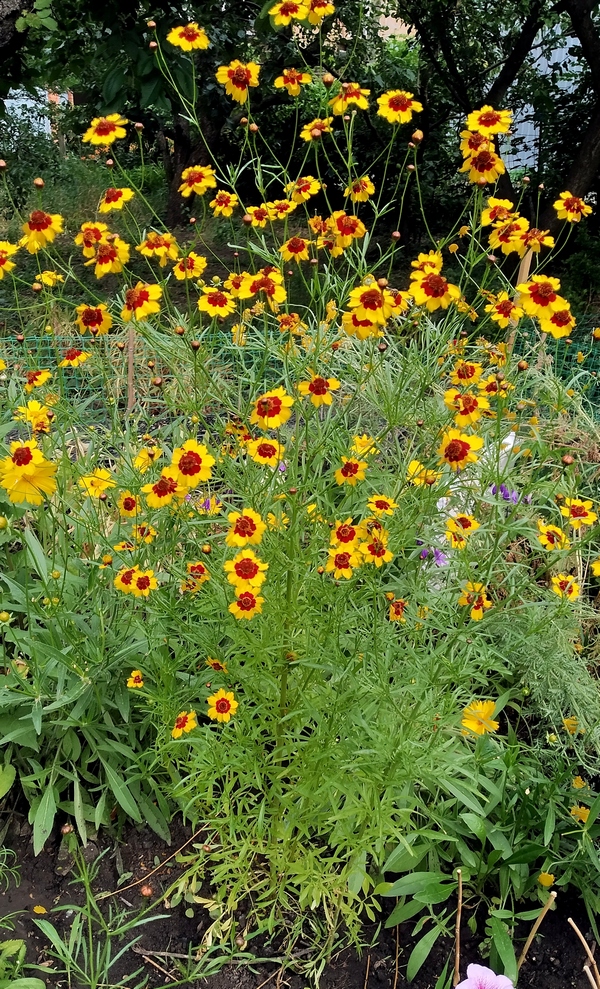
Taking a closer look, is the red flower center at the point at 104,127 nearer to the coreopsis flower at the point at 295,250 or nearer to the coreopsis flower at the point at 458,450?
the coreopsis flower at the point at 295,250

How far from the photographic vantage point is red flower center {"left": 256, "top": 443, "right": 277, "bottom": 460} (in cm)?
130

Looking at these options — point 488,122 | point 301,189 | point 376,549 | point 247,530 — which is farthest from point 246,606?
point 488,122

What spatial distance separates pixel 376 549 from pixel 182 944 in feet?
3.32

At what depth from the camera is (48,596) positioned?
5.01 ft

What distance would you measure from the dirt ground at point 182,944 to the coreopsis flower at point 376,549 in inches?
34.9

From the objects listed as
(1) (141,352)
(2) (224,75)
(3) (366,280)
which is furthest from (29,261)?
(3) (366,280)

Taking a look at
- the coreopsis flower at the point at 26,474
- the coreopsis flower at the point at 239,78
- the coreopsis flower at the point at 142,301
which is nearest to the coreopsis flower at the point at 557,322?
the coreopsis flower at the point at 142,301

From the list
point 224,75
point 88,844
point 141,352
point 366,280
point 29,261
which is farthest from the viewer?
point 29,261

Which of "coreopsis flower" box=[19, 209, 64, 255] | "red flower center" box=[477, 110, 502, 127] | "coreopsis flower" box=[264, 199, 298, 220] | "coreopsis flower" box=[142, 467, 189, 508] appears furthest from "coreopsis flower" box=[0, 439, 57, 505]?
"red flower center" box=[477, 110, 502, 127]

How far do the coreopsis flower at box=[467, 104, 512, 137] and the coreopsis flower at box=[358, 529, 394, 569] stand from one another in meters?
0.82

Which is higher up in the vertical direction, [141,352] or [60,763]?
[141,352]

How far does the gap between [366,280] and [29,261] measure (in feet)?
20.7

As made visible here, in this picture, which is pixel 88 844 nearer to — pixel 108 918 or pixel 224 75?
pixel 108 918

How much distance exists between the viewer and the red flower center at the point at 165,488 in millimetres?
1237
